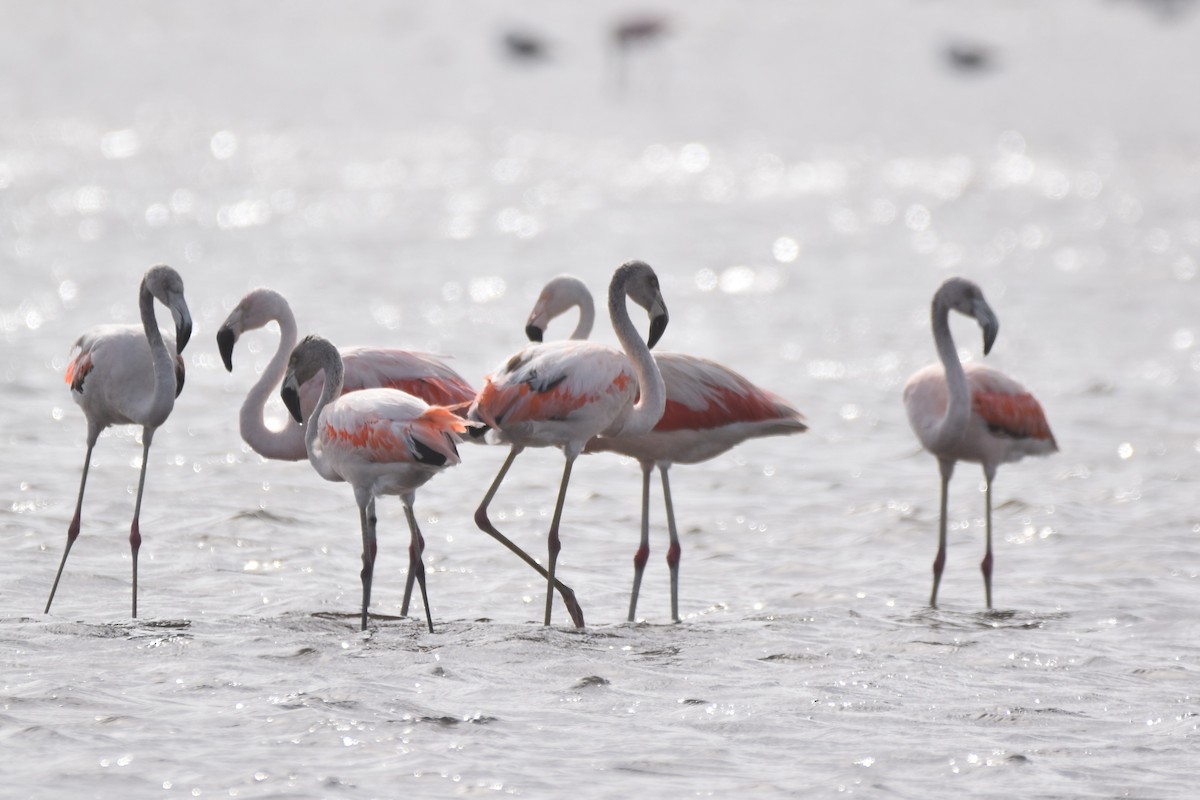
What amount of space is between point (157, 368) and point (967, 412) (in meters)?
2.98

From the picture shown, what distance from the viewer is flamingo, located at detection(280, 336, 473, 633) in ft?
18.2

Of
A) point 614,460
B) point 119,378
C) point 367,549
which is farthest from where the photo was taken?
point 614,460

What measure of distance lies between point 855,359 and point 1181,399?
2340 millimetres

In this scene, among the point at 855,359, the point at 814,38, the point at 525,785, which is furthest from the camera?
the point at 814,38

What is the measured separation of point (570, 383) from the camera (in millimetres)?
5934

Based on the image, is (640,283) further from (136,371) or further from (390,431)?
(136,371)

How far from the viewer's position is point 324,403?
6000 millimetres

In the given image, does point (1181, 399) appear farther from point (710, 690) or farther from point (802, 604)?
point (710, 690)

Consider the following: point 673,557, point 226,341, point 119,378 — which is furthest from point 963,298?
point 119,378

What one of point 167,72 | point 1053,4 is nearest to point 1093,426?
point 167,72

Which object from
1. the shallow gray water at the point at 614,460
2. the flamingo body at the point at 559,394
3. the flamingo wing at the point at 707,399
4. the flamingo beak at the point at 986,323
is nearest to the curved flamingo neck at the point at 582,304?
the flamingo wing at the point at 707,399

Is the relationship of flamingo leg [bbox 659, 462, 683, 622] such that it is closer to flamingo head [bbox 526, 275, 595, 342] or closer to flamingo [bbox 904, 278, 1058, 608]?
flamingo head [bbox 526, 275, 595, 342]

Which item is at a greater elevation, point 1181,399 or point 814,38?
point 814,38

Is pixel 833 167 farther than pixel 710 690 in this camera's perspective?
Yes
